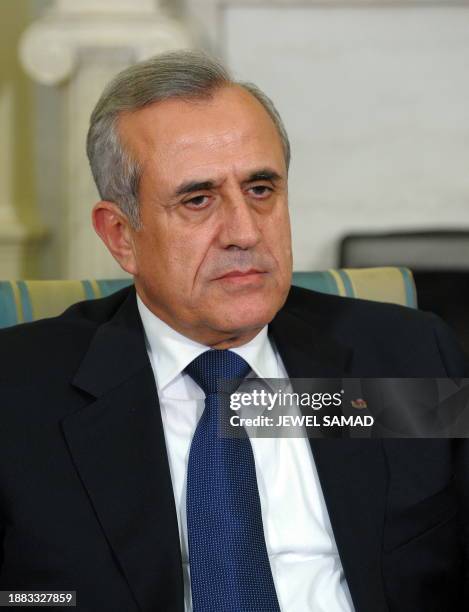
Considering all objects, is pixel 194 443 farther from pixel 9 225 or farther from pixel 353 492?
pixel 9 225

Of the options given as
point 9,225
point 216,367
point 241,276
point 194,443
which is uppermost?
point 9,225

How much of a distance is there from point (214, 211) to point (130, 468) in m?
0.35

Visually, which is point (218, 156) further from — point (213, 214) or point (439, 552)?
point (439, 552)

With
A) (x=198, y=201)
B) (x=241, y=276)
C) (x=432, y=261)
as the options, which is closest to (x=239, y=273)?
(x=241, y=276)

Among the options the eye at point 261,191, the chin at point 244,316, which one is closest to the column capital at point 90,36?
the eye at point 261,191

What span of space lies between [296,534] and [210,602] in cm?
16

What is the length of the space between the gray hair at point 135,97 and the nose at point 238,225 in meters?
0.14

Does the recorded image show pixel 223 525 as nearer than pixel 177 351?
Yes

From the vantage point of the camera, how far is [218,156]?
1.33m

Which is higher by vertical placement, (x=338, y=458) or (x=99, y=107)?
(x=99, y=107)

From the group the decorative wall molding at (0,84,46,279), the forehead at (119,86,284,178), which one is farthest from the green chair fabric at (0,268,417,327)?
the decorative wall molding at (0,84,46,279)

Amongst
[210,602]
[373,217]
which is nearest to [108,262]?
[373,217]

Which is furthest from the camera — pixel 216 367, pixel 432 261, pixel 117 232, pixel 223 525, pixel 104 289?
pixel 432 261

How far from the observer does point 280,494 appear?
4.39 ft
